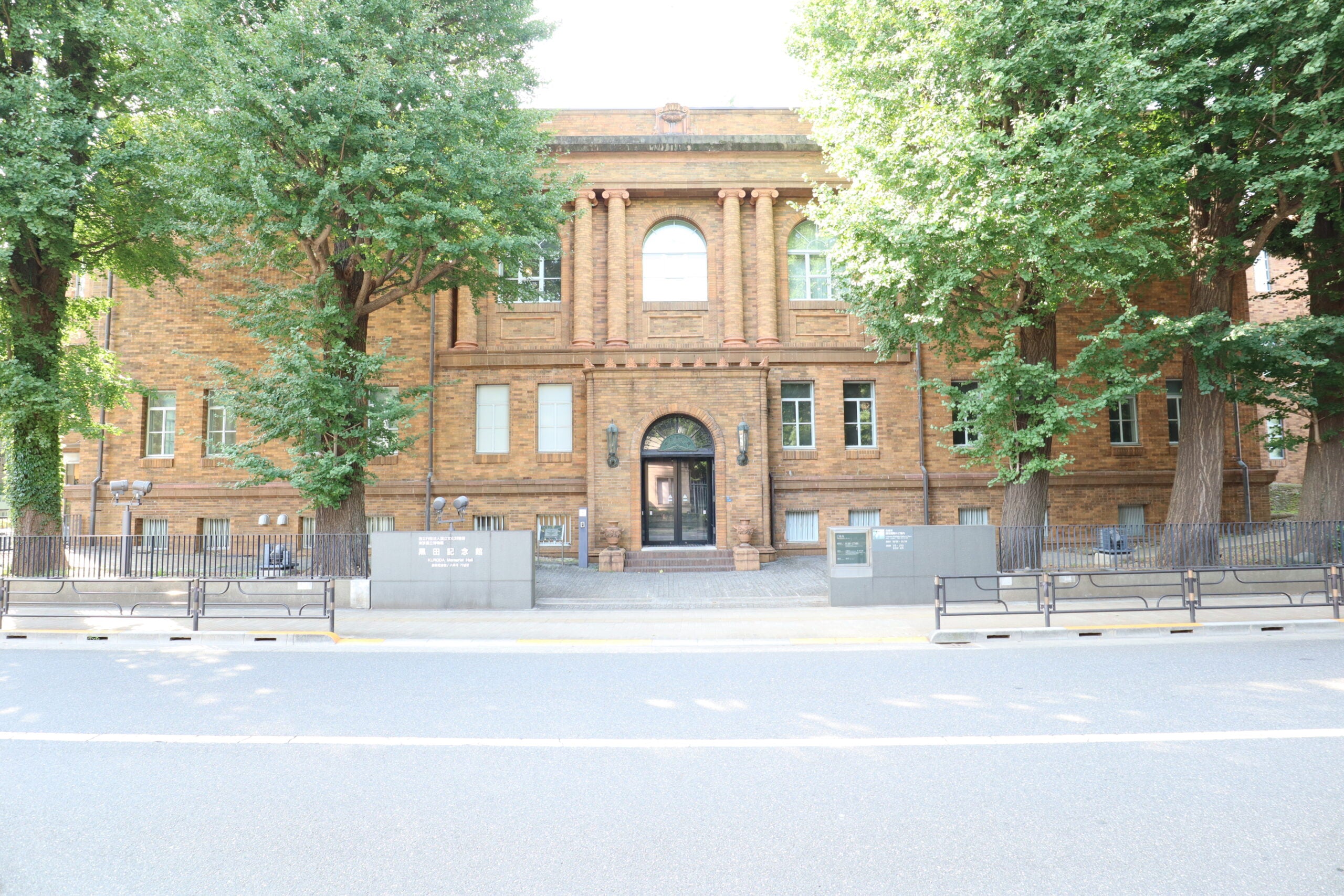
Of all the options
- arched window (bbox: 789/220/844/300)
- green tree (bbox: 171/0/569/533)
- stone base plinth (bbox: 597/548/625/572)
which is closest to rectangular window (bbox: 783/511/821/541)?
stone base plinth (bbox: 597/548/625/572)

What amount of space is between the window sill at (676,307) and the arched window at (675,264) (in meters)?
0.20

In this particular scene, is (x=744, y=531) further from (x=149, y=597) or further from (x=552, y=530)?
(x=149, y=597)

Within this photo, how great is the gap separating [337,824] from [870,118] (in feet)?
47.9

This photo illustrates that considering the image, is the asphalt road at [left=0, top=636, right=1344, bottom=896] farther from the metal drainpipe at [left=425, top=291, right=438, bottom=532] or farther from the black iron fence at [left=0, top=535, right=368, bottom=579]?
the metal drainpipe at [left=425, top=291, right=438, bottom=532]

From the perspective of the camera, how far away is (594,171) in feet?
68.6

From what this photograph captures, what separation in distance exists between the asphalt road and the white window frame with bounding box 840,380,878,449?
527 inches

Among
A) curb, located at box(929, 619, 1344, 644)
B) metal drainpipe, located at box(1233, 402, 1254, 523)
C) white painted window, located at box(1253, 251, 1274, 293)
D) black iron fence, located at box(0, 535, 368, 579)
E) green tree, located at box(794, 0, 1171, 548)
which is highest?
white painted window, located at box(1253, 251, 1274, 293)

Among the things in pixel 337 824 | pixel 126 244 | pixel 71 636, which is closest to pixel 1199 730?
pixel 337 824

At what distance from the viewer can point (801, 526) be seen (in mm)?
20406

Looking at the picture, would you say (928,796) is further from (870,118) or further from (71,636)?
(870,118)

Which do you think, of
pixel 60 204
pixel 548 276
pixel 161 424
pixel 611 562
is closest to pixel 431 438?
pixel 548 276

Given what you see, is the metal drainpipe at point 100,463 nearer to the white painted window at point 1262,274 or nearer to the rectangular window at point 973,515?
the rectangular window at point 973,515

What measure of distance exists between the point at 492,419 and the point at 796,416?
9392 mm

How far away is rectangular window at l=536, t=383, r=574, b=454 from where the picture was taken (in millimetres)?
20797
